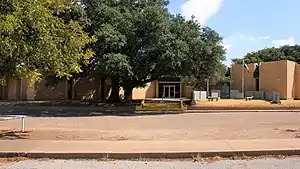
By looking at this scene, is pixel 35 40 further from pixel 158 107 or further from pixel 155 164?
pixel 158 107

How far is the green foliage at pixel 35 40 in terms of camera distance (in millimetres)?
12273

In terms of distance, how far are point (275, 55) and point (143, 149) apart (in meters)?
81.3

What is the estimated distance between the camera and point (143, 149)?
10445mm

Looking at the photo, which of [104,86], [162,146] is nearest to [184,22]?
[104,86]

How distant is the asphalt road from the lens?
28.1 feet

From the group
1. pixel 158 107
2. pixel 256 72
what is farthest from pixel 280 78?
pixel 158 107

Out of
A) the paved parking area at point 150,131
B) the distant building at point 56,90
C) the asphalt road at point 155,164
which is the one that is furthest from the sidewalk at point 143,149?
the distant building at point 56,90

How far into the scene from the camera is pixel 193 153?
32.5 feet

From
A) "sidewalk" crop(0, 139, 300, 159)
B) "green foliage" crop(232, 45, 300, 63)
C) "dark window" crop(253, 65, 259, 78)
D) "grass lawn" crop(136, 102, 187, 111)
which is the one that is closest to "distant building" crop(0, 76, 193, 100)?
"grass lawn" crop(136, 102, 187, 111)

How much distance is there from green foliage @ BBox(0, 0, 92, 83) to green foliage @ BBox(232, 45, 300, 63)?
7291cm

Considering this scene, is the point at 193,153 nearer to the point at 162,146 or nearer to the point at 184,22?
the point at 162,146

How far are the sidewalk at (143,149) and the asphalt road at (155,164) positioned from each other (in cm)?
53

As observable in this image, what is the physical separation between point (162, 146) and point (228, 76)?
58998mm

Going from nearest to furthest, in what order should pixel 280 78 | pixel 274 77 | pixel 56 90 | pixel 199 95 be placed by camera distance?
1. pixel 199 95
2. pixel 56 90
3. pixel 280 78
4. pixel 274 77
